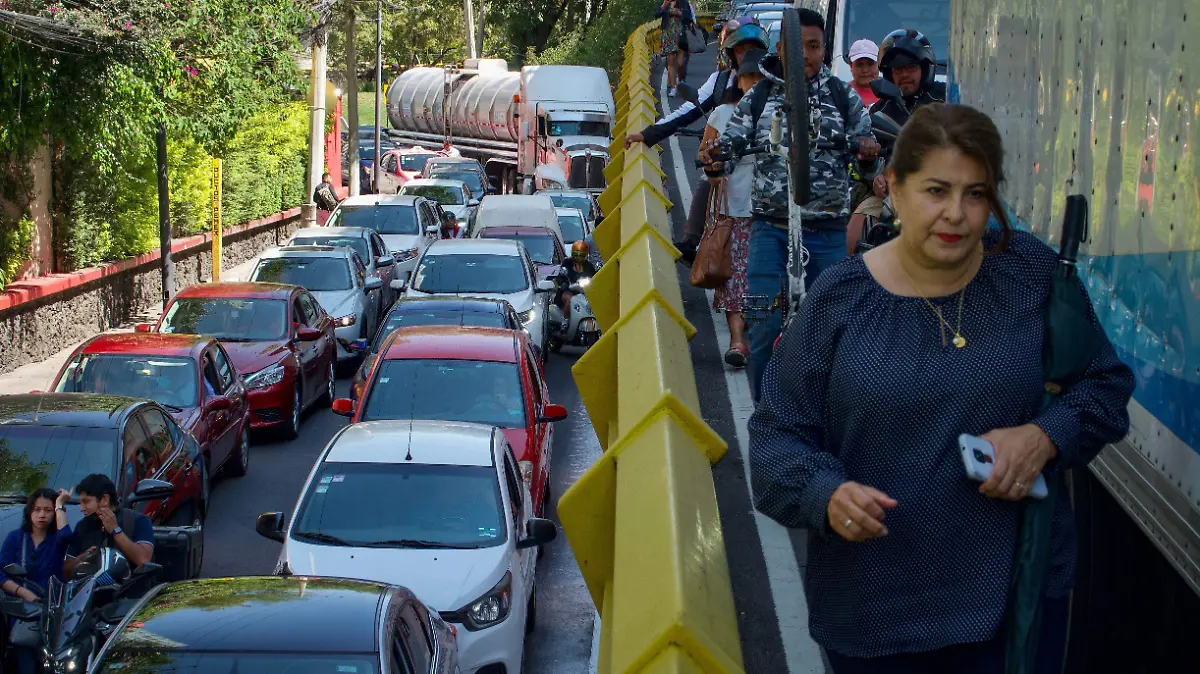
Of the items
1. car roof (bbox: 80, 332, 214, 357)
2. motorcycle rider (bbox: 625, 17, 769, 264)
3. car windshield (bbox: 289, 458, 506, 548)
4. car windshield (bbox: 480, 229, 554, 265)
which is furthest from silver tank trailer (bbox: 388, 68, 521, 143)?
car windshield (bbox: 289, 458, 506, 548)

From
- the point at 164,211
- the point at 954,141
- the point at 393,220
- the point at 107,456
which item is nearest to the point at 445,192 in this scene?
the point at 393,220

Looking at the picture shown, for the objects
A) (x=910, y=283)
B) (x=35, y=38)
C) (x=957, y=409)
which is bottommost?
(x=957, y=409)

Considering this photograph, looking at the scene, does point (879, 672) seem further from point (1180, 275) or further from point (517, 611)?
point (517, 611)

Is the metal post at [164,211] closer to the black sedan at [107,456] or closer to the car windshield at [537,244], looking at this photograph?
the car windshield at [537,244]

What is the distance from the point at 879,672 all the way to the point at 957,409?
0.61 meters

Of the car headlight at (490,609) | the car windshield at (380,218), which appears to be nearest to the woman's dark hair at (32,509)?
the car headlight at (490,609)

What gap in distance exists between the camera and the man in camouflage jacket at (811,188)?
816cm

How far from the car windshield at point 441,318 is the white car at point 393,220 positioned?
11.0m

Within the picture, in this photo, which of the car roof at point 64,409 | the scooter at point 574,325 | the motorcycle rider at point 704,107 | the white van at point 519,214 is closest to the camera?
the motorcycle rider at point 704,107

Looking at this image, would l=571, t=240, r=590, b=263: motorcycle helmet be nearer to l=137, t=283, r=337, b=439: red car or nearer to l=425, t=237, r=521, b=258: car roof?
l=425, t=237, r=521, b=258: car roof

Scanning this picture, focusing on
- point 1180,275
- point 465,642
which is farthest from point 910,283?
point 465,642

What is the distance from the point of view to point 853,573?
11.8 ft

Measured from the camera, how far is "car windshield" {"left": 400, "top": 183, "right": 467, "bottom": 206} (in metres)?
37.2

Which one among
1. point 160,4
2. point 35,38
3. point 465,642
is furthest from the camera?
point 160,4
